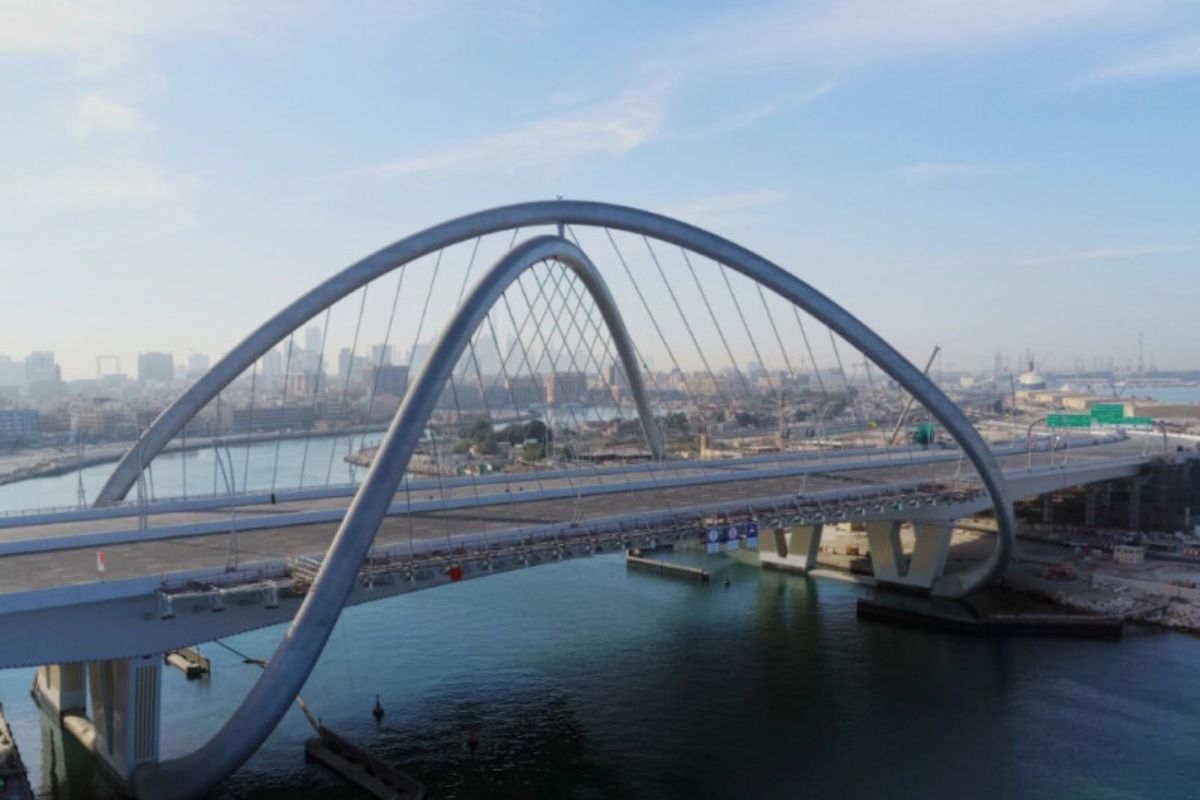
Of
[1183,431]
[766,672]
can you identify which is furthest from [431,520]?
[1183,431]

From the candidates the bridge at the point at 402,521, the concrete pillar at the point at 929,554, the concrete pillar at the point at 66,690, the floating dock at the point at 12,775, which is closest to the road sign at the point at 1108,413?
the bridge at the point at 402,521

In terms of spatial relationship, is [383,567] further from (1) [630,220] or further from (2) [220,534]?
Result: (1) [630,220]

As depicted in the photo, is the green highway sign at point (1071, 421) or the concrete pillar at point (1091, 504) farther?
the green highway sign at point (1071, 421)

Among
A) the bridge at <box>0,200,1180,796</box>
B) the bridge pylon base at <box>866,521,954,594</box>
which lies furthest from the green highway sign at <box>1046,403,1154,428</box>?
the bridge pylon base at <box>866,521,954,594</box>

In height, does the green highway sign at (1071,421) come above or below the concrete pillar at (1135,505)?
above

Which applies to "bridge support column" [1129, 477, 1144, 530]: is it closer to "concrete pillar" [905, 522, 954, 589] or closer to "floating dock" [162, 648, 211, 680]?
"concrete pillar" [905, 522, 954, 589]

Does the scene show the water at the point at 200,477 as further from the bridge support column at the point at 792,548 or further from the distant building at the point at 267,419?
the bridge support column at the point at 792,548

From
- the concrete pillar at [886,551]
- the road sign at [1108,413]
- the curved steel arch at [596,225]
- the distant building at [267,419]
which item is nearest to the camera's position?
the curved steel arch at [596,225]
